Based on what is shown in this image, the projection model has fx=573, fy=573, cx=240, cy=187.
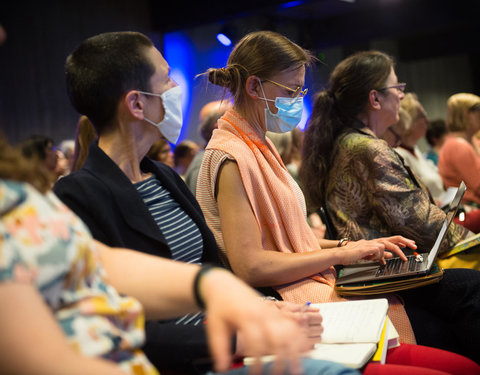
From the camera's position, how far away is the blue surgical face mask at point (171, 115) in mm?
1744

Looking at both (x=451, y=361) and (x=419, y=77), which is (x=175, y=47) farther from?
(x=451, y=361)

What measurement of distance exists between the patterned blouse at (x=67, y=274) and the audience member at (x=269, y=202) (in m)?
0.88

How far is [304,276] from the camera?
194 centimetres

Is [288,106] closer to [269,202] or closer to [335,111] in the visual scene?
[269,202]

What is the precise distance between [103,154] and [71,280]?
732mm

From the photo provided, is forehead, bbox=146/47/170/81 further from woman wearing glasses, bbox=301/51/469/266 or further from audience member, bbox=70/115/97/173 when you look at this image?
woman wearing glasses, bbox=301/51/469/266

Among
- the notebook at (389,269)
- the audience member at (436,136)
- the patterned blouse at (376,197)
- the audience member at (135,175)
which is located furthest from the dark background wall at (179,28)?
the audience member at (135,175)

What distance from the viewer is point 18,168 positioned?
2.93 ft

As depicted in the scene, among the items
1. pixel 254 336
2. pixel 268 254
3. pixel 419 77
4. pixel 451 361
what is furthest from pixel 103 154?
pixel 419 77

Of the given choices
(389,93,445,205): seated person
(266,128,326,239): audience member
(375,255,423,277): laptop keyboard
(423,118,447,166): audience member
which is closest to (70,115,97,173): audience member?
(375,255,423,277): laptop keyboard

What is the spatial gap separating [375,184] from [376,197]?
2.2 inches

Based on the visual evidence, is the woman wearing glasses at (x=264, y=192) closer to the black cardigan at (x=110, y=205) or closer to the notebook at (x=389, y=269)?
the notebook at (x=389, y=269)

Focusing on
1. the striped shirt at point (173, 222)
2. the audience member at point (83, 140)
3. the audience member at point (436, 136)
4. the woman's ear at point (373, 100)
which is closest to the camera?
the striped shirt at point (173, 222)

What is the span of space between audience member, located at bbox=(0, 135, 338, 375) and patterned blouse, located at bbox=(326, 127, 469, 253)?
138 centimetres
